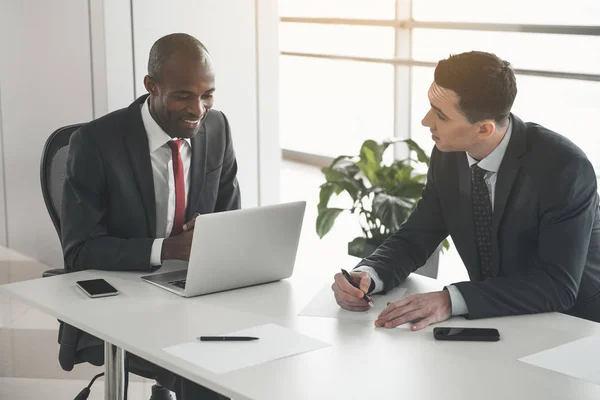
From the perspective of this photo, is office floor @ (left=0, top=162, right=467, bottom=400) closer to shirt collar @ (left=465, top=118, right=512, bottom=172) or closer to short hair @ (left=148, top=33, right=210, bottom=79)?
shirt collar @ (left=465, top=118, right=512, bottom=172)

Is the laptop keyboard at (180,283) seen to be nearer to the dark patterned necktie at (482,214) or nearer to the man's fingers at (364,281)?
the man's fingers at (364,281)

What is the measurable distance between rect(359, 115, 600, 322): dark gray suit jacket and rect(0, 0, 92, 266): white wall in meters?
2.41

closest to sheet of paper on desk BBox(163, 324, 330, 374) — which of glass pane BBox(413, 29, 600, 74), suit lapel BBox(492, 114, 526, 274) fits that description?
suit lapel BBox(492, 114, 526, 274)

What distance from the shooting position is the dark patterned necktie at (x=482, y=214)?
258 centimetres

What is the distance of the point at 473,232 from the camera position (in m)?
2.61

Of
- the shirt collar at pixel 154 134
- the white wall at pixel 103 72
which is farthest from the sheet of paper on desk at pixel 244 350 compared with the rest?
the white wall at pixel 103 72

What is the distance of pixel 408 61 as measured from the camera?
7.28 metres

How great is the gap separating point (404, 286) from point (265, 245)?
42 centimetres

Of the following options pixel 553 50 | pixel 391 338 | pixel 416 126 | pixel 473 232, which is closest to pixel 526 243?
pixel 473 232

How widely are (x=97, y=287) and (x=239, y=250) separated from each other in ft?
1.39

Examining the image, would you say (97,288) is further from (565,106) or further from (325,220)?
(565,106)

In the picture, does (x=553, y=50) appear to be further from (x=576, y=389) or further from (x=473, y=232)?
(x=576, y=389)

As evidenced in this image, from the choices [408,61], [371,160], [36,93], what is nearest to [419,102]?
[408,61]

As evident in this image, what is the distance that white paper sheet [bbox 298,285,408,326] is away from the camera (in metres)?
2.31
